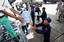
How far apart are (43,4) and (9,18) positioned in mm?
12858

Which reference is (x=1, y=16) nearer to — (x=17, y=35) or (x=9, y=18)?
(x=9, y=18)

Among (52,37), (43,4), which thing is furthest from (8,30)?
(43,4)

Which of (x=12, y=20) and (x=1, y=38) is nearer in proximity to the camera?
(x=1, y=38)

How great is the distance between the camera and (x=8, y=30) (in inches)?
133

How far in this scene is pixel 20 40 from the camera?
12.0ft

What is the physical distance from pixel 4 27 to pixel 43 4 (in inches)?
518

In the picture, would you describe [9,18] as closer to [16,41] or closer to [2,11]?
[2,11]

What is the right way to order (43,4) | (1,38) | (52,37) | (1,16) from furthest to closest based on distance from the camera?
(43,4)
(52,37)
(1,16)
(1,38)

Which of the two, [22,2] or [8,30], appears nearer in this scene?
[8,30]

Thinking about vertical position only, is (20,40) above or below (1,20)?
below

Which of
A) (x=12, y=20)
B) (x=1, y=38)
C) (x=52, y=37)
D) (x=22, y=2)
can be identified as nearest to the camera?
(x=1, y=38)

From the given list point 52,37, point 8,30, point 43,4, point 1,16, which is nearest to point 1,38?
point 8,30

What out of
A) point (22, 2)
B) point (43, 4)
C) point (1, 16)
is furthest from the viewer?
point (43, 4)

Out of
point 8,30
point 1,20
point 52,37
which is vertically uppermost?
point 1,20
